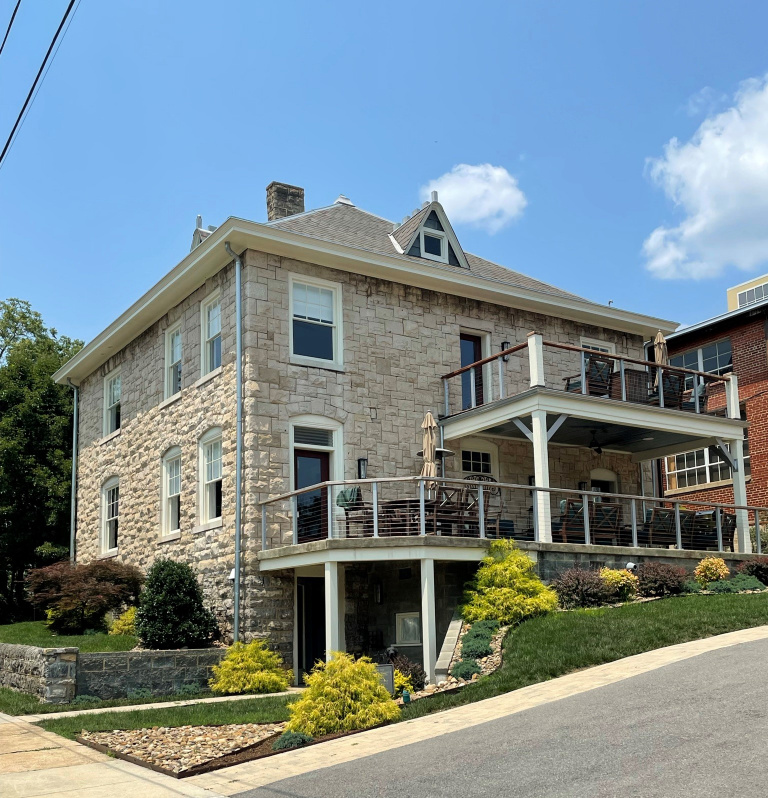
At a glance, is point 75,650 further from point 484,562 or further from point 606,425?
point 606,425

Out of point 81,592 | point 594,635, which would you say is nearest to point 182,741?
point 594,635

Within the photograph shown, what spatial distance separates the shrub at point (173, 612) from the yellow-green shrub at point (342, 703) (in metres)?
5.95

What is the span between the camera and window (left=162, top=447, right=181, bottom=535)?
21.2m

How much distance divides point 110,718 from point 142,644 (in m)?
4.58

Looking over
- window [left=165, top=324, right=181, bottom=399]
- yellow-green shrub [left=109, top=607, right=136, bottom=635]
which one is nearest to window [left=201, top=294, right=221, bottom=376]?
window [left=165, top=324, right=181, bottom=399]

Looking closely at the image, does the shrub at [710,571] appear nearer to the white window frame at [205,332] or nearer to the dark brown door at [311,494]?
the dark brown door at [311,494]

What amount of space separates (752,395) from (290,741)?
68.4ft

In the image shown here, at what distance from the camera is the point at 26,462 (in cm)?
2828

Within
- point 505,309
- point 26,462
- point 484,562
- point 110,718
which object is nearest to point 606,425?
point 505,309

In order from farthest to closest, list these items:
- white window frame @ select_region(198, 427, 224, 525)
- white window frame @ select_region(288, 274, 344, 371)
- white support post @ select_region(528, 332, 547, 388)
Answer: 1. white window frame @ select_region(198, 427, 224, 525)
2. white window frame @ select_region(288, 274, 344, 371)
3. white support post @ select_region(528, 332, 547, 388)

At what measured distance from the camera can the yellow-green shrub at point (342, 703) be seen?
1105cm

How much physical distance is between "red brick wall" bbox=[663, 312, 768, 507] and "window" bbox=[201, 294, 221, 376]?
576 inches

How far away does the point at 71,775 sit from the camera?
359 inches

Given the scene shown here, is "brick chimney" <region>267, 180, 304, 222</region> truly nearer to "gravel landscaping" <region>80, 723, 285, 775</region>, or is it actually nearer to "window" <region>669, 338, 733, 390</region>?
"window" <region>669, 338, 733, 390</region>
